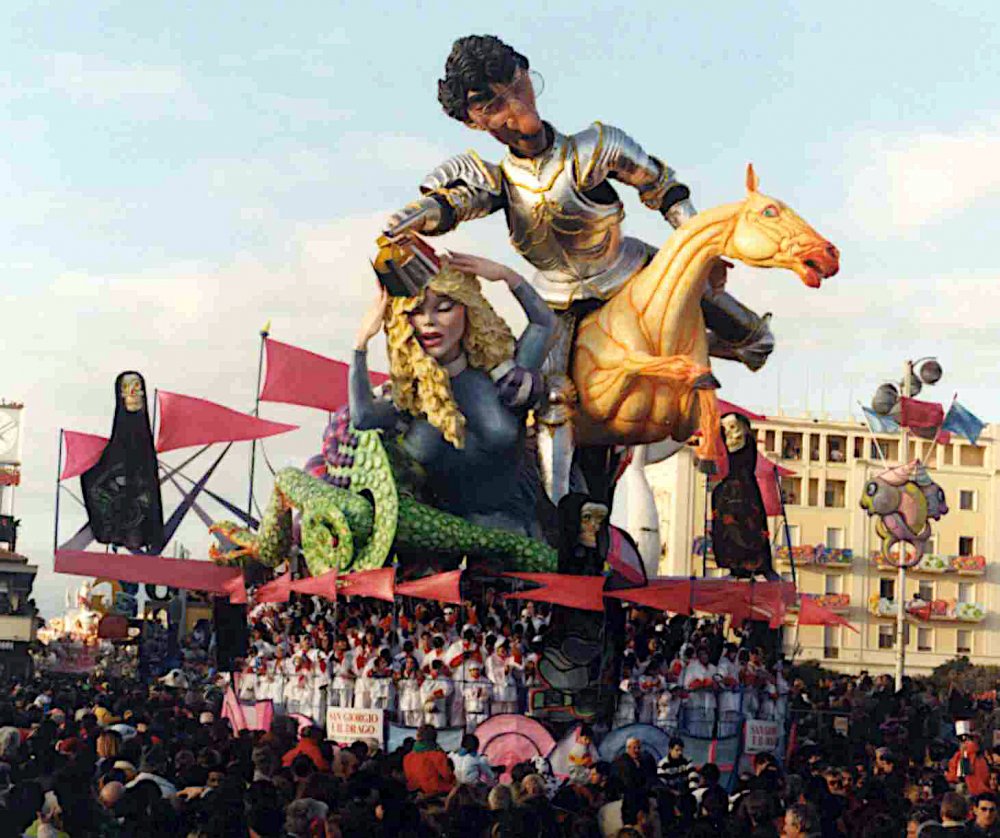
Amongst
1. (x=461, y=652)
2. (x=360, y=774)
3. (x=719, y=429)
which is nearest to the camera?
(x=360, y=774)

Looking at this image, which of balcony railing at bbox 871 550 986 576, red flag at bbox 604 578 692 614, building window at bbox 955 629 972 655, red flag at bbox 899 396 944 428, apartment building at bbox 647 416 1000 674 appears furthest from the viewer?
building window at bbox 955 629 972 655

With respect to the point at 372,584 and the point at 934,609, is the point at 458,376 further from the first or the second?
the point at 934,609

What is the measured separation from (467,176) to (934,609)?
195ft

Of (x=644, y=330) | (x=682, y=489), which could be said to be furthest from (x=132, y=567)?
(x=682, y=489)

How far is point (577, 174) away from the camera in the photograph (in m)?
26.5

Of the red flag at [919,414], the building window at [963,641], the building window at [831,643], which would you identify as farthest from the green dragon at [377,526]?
the building window at [963,641]

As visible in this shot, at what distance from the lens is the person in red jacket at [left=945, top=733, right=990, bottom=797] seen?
18.7m

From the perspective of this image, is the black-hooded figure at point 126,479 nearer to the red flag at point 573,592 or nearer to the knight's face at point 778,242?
the red flag at point 573,592

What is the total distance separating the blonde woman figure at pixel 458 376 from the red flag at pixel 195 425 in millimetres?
8358

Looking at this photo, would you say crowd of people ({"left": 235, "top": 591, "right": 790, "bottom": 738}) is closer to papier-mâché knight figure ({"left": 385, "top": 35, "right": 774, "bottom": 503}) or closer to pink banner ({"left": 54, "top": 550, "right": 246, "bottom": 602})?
papier-mâché knight figure ({"left": 385, "top": 35, "right": 774, "bottom": 503})

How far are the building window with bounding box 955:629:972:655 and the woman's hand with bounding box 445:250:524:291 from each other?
61.3 metres

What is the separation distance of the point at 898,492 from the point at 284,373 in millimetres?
19465

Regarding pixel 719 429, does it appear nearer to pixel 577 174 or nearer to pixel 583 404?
pixel 583 404

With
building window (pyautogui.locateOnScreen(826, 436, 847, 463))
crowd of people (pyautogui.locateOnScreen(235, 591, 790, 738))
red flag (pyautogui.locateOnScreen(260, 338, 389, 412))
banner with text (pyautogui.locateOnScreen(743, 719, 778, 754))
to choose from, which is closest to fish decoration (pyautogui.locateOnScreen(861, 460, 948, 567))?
red flag (pyautogui.locateOnScreen(260, 338, 389, 412))
